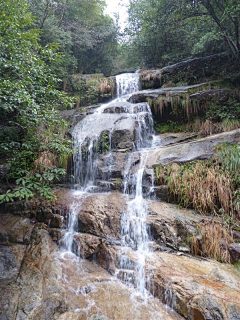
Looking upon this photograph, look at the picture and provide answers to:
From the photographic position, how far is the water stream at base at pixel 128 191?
11.0 feet

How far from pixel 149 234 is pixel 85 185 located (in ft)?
9.14

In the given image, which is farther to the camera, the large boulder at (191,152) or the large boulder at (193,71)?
the large boulder at (193,71)

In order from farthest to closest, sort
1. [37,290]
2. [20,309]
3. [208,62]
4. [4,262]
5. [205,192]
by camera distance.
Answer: [208,62] < [205,192] < [4,262] < [37,290] < [20,309]

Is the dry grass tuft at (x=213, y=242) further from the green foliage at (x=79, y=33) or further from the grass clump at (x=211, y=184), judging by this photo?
the green foliage at (x=79, y=33)

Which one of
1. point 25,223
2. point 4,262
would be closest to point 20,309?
point 4,262

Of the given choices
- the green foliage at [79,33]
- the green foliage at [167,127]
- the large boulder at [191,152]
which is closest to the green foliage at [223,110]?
the green foliage at [167,127]

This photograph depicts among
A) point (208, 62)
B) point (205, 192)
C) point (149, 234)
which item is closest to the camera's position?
point (149, 234)

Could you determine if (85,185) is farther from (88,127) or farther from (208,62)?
(208,62)

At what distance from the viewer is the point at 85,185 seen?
20.0 feet

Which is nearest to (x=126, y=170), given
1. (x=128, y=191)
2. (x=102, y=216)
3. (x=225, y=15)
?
(x=128, y=191)

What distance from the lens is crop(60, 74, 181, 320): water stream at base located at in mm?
3348

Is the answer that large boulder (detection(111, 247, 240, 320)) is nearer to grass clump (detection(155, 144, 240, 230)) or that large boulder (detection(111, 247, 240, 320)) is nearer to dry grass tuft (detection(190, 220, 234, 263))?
dry grass tuft (detection(190, 220, 234, 263))

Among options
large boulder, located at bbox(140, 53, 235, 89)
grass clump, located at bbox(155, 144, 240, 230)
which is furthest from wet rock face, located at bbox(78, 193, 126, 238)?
large boulder, located at bbox(140, 53, 235, 89)

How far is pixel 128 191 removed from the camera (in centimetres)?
536
